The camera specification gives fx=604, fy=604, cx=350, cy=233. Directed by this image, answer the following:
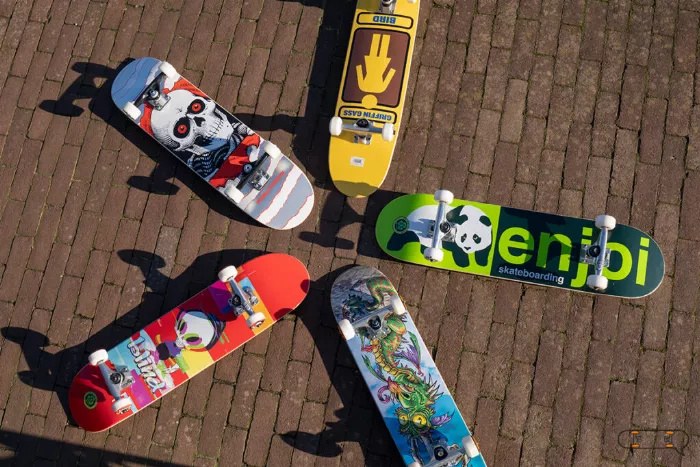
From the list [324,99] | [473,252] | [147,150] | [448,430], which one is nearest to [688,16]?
[473,252]

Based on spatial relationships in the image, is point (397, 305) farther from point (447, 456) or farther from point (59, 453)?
point (59, 453)

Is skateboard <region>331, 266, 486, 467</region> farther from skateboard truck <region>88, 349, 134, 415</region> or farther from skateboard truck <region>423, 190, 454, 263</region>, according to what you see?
skateboard truck <region>88, 349, 134, 415</region>

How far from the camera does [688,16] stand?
23.5 ft

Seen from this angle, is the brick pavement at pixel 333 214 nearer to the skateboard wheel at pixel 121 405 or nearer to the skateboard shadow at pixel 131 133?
the skateboard shadow at pixel 131 133

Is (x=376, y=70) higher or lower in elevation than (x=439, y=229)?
higher

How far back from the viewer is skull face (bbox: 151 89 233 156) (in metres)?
6.95

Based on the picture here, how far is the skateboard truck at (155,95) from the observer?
699 centimetres

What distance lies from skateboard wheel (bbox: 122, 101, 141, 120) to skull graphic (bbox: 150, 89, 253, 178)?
0.17 meters

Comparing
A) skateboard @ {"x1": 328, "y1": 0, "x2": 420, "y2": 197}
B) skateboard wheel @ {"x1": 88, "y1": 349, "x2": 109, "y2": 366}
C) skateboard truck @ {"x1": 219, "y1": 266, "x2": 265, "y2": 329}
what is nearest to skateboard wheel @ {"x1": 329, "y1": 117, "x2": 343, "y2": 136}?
skateboard @ {"x1": 328, "y1": 0, "x2": 420, "y2": 197}

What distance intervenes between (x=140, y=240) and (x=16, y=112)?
7.83 feet

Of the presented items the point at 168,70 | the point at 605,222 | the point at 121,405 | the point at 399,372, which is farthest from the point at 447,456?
the point at 168,70

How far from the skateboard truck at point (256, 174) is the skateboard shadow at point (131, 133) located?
34 centimetres

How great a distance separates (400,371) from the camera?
6359mm

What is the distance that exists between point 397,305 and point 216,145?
275 cm
